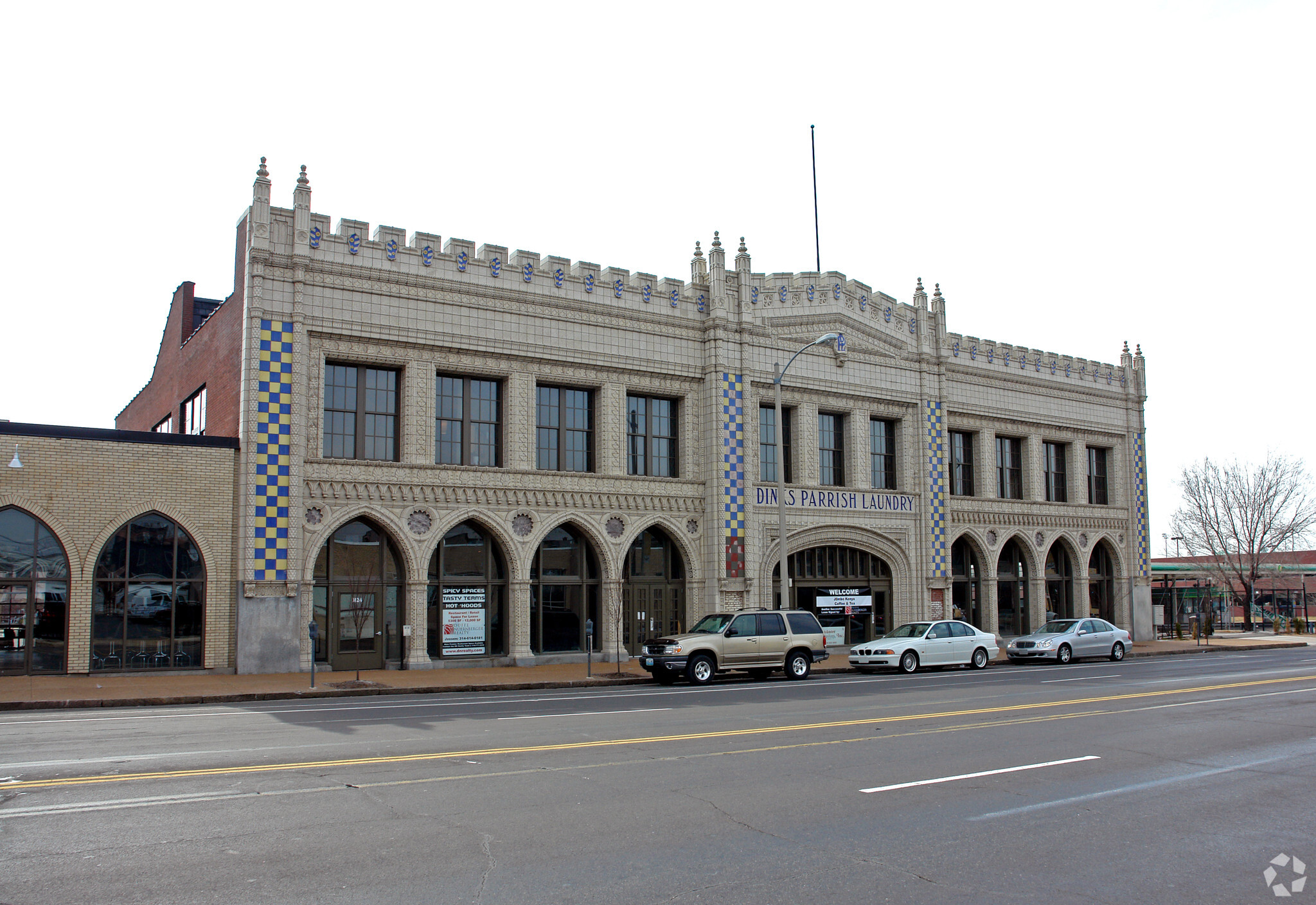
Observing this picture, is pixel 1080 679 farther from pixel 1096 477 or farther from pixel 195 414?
pixel 195 414

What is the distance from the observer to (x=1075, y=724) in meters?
15.1

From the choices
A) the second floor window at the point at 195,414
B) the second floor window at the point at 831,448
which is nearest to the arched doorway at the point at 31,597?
the second floor window at the point at 195,414

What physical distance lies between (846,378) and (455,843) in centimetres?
2862

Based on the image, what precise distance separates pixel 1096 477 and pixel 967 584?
30.4ft

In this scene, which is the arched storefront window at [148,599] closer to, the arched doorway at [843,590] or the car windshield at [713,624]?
the car windshield at [713,624]

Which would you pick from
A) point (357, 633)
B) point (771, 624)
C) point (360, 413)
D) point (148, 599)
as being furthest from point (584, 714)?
point (360, 413)

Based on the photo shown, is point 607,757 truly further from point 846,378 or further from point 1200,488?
point 1200,488

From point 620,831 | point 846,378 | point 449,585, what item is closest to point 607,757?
point 620,831

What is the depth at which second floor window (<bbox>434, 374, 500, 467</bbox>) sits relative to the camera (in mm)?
27578

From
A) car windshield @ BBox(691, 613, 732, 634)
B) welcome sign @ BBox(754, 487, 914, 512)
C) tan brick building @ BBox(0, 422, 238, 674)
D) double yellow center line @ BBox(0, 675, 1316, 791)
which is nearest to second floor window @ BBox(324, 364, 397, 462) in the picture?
tan brick building @ BBox(0, 422, 238, 674)

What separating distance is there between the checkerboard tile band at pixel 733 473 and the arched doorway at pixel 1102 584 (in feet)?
64.8

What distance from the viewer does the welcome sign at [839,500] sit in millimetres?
32250

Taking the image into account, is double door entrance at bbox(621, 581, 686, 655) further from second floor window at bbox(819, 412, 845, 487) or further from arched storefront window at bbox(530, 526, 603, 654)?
second floor window at bbox(819, 412, 845, 487)

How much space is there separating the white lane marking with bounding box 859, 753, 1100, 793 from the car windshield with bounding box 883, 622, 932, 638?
16006mm
